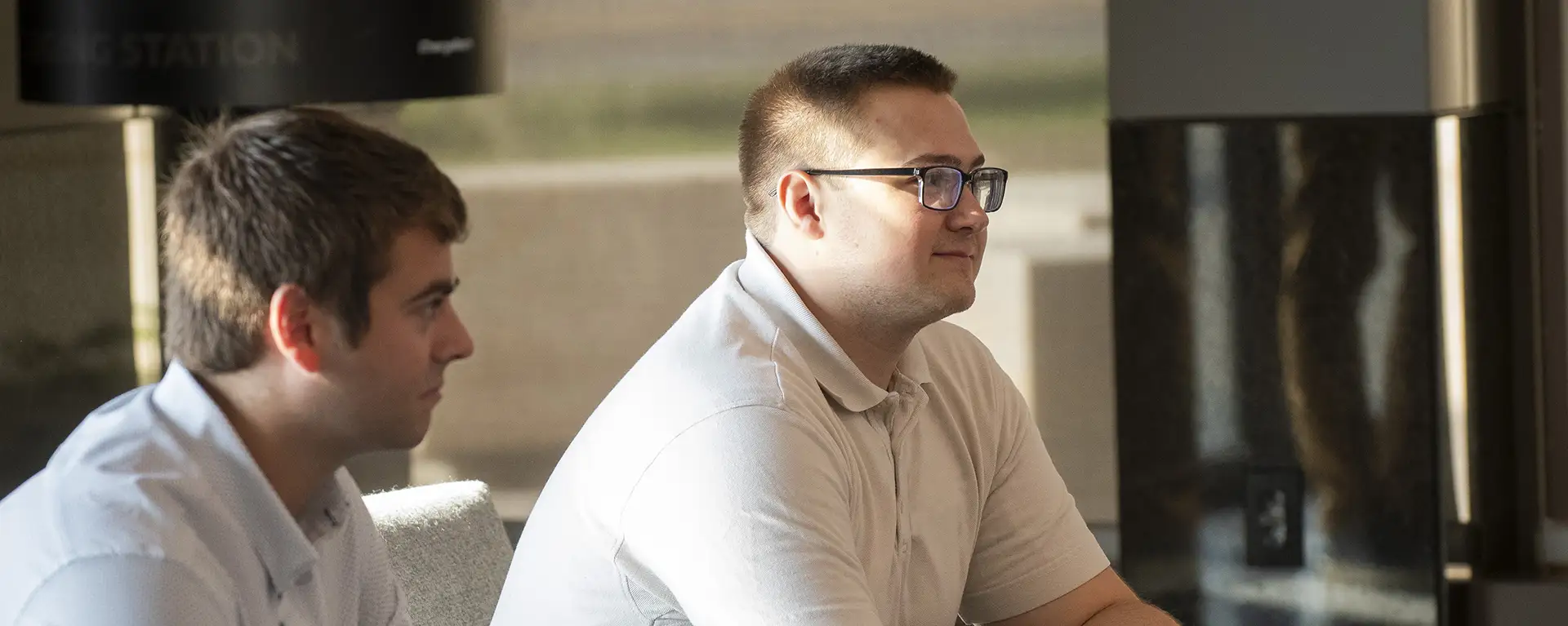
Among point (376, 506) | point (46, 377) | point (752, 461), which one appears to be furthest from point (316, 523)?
point (46, 377)

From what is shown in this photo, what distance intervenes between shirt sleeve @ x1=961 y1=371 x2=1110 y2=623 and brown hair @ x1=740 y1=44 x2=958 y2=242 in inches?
12.5

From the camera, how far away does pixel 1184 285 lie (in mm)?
2662

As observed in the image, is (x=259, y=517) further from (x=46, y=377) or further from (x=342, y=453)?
(x=46, y=377)

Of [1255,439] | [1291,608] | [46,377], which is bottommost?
[1291,608]

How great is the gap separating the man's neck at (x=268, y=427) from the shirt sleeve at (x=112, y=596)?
0.13 metres

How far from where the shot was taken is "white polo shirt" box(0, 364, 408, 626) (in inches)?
39.2

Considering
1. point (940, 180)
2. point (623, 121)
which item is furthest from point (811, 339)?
point (623, 121)

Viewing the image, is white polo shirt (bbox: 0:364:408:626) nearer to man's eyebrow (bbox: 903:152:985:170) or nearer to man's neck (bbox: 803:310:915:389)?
man's neck (bbox: 803:310:915:389)

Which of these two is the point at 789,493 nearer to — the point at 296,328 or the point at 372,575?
the point at 372,575

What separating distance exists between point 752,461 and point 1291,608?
Result: 4.98 ft

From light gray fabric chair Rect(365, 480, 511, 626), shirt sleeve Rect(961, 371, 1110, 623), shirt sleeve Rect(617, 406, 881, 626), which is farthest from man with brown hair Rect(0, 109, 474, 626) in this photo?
shirt sleeve Rect(961, 371, 1110, 623)

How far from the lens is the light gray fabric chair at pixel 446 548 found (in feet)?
5.58

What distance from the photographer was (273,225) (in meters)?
1.11

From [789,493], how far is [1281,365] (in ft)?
4.62
